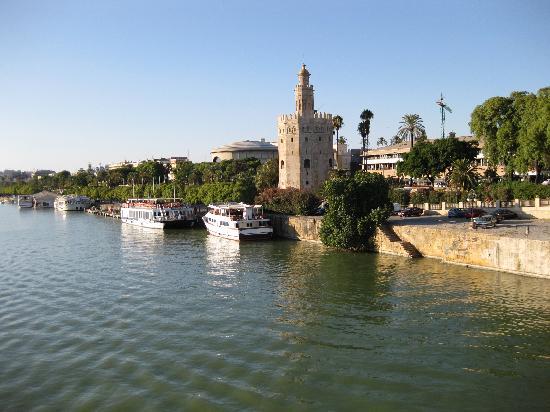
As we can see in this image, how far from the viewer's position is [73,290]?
37969mm

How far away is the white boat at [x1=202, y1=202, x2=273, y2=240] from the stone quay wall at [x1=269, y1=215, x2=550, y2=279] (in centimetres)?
1710

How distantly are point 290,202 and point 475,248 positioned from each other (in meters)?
32.3

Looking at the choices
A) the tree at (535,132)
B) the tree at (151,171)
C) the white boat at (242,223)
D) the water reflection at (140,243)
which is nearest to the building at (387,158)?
the tree at (535,132)

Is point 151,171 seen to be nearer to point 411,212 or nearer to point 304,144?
point 304,144

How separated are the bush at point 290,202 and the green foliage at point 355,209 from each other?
53.4ft

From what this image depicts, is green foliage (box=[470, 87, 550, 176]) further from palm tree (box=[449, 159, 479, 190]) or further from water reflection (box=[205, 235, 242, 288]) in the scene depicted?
water reflection (box=[205, 235, 242, 288])

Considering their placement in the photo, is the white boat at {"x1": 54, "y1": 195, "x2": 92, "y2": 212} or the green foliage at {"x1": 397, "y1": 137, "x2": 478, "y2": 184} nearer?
the green foliage at {"x1": 397, "y1": 137, "x2": 478, "y2": 184}

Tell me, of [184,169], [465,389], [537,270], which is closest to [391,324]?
[465,389]

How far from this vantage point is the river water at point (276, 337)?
800 inches

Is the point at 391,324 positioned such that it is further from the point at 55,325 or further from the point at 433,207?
the point at 433,207

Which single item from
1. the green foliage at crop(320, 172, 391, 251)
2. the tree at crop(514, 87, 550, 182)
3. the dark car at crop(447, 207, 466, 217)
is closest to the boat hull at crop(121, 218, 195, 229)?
the green foliage at crop(320, 172, 391, 251)

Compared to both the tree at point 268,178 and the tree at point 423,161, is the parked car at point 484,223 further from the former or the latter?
the tree at point 268,178

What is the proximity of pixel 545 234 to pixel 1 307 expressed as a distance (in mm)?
37263

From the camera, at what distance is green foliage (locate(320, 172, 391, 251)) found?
51.0 m
